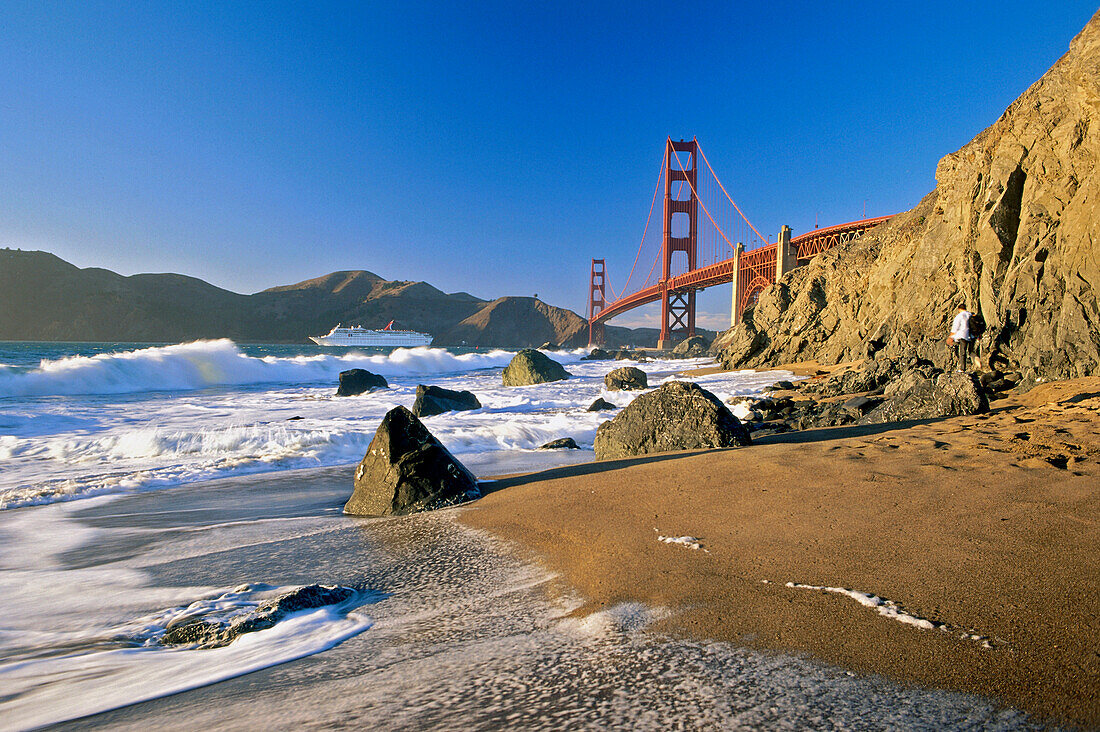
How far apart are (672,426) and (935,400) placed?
3065 millimetres

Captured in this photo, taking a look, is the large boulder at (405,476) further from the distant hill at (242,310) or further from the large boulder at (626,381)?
the distant hill at (242,310)

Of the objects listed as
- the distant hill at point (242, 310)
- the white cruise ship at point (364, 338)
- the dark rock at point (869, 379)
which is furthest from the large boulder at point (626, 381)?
the distant hill at point (242, 310)

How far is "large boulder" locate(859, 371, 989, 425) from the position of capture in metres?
5.55

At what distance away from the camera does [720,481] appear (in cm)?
332

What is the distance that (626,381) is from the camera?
1412cm

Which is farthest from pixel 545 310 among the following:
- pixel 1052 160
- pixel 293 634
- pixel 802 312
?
pixel 293 634

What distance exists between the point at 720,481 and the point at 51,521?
464 centimetres

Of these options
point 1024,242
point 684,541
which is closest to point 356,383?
point 684,541

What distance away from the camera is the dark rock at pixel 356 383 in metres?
15.3

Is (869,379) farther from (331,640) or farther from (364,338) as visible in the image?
(364,338)

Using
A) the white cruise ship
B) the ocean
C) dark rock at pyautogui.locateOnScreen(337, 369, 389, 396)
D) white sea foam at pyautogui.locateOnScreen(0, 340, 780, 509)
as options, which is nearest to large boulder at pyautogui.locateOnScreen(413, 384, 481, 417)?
white sea foam at pyautogui.locateOnScreen(0, 340, 780, 509)

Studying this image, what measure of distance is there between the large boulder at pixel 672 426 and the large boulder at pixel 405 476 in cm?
188

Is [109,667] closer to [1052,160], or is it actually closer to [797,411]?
[797,411]

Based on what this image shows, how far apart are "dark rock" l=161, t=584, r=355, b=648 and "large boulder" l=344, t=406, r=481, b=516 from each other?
1.48m
